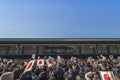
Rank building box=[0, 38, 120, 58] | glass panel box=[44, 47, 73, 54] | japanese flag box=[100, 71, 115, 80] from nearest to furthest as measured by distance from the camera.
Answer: japanese flag box=[100, 71, 115, 80] < building box=[0, 38, 120, 58] < glass panel box=[44, 47, 73, 54]

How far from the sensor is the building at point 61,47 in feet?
151

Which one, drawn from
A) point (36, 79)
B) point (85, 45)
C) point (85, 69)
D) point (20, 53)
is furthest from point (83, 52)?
point (36, 79)

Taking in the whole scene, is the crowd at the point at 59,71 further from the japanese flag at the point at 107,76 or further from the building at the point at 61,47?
the building at the point at 61,47

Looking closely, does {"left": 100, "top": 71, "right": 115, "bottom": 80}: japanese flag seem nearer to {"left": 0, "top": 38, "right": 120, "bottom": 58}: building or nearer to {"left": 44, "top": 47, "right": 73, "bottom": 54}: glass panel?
{"left": 0, "top": 38, "right": 120, "bottom": 58}: building

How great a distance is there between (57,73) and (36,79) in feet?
12.7

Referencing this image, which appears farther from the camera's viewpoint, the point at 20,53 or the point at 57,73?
the point at 20,53

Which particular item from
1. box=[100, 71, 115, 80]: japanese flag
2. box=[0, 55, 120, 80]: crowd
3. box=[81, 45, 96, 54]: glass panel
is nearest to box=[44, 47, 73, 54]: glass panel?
box=[81, 45, 96, 54]: glass panel

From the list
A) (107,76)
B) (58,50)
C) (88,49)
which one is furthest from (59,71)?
(88,49)

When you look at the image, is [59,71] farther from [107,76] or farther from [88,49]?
[88,49]

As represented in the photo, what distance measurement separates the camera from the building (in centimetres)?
4600

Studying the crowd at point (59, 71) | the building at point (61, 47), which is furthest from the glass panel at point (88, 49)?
the crowd at point (59, 71)

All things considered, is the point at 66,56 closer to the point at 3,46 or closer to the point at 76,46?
the point at 76,46

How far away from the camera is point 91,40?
47.1 meters

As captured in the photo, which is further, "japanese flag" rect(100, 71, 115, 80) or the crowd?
the crowd
